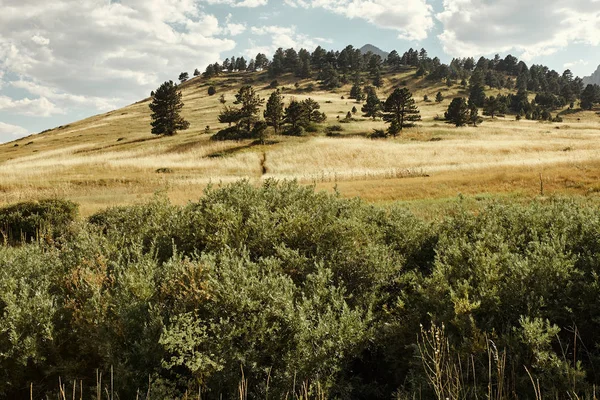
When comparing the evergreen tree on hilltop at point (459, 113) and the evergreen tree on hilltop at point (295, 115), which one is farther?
the evergreen tree on hilltop at point (459, 113)

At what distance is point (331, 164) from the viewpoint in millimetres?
42812

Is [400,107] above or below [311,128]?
above

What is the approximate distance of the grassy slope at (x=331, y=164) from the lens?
77.5 ft

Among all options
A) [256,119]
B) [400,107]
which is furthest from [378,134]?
[256,119]

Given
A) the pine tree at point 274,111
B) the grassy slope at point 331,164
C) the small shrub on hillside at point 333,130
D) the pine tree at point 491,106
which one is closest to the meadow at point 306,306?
the grassy slope at point 331,164

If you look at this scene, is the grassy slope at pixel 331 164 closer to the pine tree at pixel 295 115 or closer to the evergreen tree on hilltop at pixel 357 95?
the pine tree at pixel 295 115

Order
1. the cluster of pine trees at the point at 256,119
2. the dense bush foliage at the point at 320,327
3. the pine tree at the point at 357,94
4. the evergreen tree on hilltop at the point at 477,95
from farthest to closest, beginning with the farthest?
the pine tree at the point at 357,94 < the evergreen tree on hilltop at the point at 477,95 < the cluster of pine trees at the point at 256,119 < the dense bush foliage at the point at 320,327

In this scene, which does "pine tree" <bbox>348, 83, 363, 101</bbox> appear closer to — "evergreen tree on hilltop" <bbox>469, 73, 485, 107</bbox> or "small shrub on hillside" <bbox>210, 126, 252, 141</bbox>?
"evergreen tree on hilltop" <bbox>469, 73, 485, 107</bbox>

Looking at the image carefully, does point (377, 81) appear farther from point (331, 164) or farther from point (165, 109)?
point (331, 164)

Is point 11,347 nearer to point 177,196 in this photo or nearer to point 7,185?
point 177,196

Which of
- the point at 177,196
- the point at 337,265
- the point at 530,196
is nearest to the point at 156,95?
the point at 177,196

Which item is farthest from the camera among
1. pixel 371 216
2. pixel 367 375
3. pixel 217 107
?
pixel 217 107

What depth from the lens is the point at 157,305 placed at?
18.5 ft

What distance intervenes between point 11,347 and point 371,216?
7.94 metres
